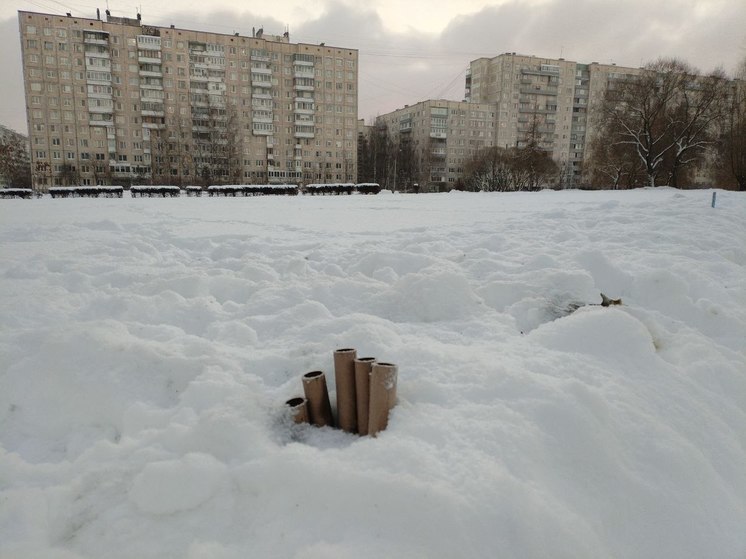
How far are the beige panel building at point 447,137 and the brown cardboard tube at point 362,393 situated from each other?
7326 cm

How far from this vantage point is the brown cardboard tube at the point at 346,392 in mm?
1946

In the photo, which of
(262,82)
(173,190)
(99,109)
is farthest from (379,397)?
(99,109)

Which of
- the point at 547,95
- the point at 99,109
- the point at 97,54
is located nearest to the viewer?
the point at 97,54

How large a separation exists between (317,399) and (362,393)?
0.68ft

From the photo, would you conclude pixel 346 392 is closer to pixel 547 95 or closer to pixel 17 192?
pixel 17 192

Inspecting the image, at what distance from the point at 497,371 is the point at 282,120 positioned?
63480 mm

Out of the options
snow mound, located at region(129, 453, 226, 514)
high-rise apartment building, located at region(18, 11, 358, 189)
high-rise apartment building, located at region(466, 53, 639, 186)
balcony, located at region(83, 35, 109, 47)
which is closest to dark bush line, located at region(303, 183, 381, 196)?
high-rise apartment building, located at region(18, 11, 358, 189)

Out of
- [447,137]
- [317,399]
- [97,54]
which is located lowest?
[317,399]

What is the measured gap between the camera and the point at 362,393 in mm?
1912

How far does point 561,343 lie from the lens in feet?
8.65

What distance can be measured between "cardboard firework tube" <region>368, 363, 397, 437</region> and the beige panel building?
241ft

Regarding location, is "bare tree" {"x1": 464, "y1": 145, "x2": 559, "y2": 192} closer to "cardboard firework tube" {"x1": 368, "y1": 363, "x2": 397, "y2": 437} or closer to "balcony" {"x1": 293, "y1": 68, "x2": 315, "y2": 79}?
"balcony" {"x1": 293, "y1": 68, "x2": 315, "y2": 79}

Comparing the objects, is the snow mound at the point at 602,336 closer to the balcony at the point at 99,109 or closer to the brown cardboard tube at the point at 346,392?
the brown cardboard tube at the point at 346,392

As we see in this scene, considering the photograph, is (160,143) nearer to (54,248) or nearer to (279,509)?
(54,248)
